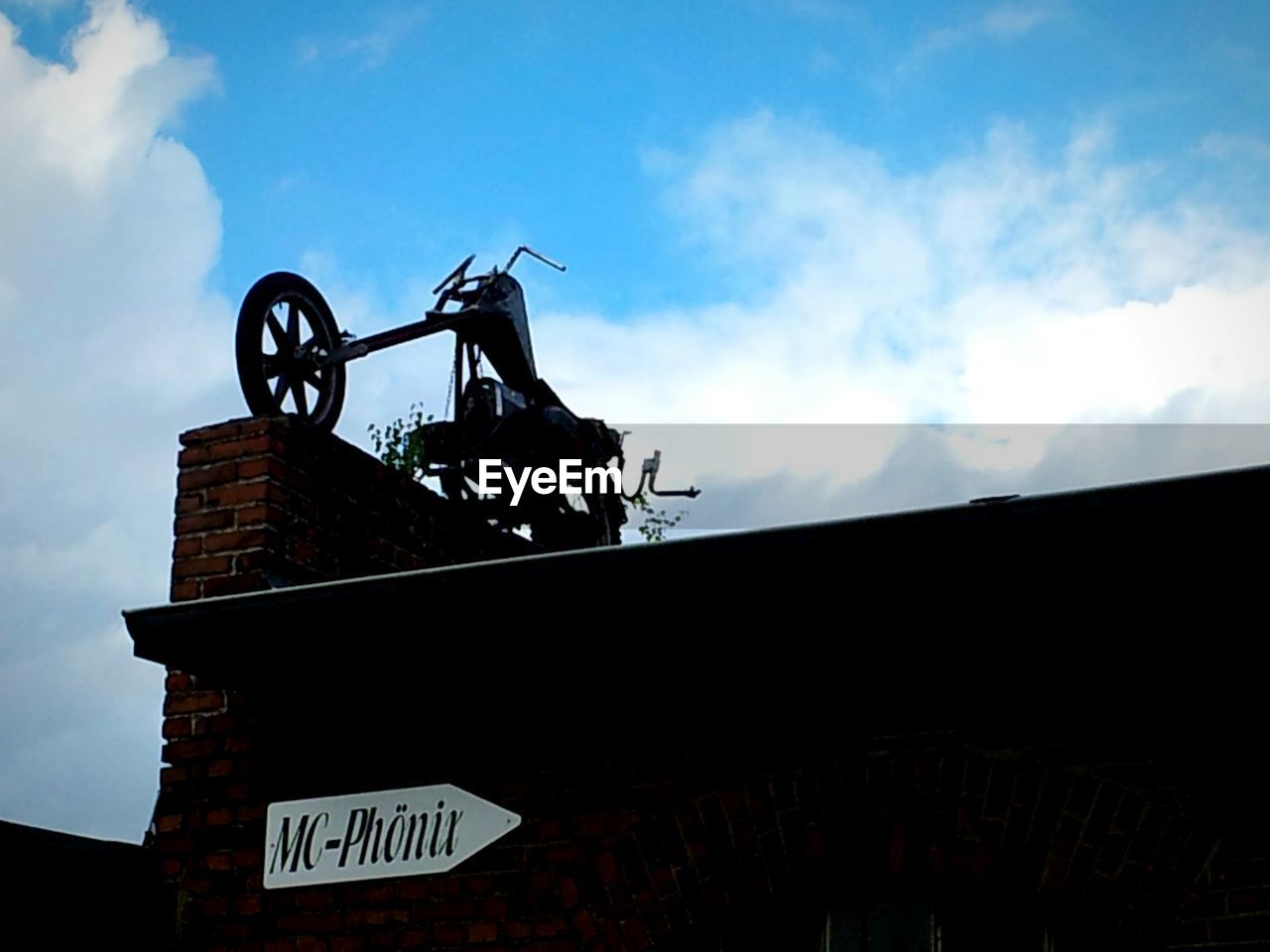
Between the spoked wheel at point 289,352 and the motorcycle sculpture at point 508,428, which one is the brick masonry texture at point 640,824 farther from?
the motorcycle sculpture at point 508,428

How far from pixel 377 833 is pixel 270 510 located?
1.38 metres

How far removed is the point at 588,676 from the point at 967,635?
1322 millimetres

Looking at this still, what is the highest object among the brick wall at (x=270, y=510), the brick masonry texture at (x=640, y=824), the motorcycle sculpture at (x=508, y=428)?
the motorcycle sculpture at (x=508, y=428)

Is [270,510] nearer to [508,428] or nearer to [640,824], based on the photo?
[640,824]

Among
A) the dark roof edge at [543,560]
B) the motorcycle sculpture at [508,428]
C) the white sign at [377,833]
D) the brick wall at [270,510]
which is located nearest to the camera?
the dark roof edge at [543,560]

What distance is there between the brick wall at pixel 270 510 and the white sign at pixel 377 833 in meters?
0.90

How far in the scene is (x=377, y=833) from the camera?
237 inches

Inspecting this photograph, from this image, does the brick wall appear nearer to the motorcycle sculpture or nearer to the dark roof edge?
the dark roof edge

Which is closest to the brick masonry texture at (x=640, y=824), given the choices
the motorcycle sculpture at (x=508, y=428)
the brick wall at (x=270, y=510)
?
the brick wall at (x=270, y=510)

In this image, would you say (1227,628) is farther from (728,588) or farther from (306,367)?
(306,367)

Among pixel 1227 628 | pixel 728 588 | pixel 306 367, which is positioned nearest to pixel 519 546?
pixel 306 367

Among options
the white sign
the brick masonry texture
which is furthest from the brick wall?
the white sign

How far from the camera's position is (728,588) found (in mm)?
5086

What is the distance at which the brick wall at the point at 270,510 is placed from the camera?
21.5ft
